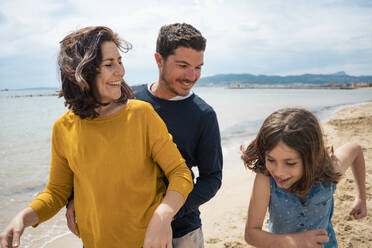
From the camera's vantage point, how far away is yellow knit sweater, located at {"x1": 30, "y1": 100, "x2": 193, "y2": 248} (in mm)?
1327

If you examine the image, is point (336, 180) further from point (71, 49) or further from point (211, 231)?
point (211, 231)

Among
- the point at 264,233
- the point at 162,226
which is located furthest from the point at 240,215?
the point at 162,226

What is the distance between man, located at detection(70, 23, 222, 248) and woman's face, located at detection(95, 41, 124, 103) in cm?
52

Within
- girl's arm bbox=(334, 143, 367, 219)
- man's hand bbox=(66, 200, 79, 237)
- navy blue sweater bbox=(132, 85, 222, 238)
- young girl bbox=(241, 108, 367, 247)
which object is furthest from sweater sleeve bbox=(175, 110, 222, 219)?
girl's arm bbox=(334, 143, 367, 219)

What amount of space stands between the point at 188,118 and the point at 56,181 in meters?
0.87

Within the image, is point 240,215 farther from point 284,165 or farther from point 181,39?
point 181,39

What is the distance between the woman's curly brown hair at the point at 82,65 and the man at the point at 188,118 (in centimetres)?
52

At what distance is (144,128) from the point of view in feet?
4.52

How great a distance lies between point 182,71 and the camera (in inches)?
80.0

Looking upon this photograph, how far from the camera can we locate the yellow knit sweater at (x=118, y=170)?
1327 mm

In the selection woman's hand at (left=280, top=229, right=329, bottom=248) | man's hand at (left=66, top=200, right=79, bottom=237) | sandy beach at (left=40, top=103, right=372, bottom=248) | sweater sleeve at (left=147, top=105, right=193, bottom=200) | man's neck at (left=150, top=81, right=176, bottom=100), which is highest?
man's neck at (left=150, top=81, right=176, bottom=100)

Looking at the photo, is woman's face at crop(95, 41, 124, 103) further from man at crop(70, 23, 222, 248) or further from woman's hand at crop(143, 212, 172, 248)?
woman's hand at crop(143, 212, 172, 248)

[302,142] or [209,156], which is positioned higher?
[302,142]

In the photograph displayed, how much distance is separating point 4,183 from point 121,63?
21.4ft
